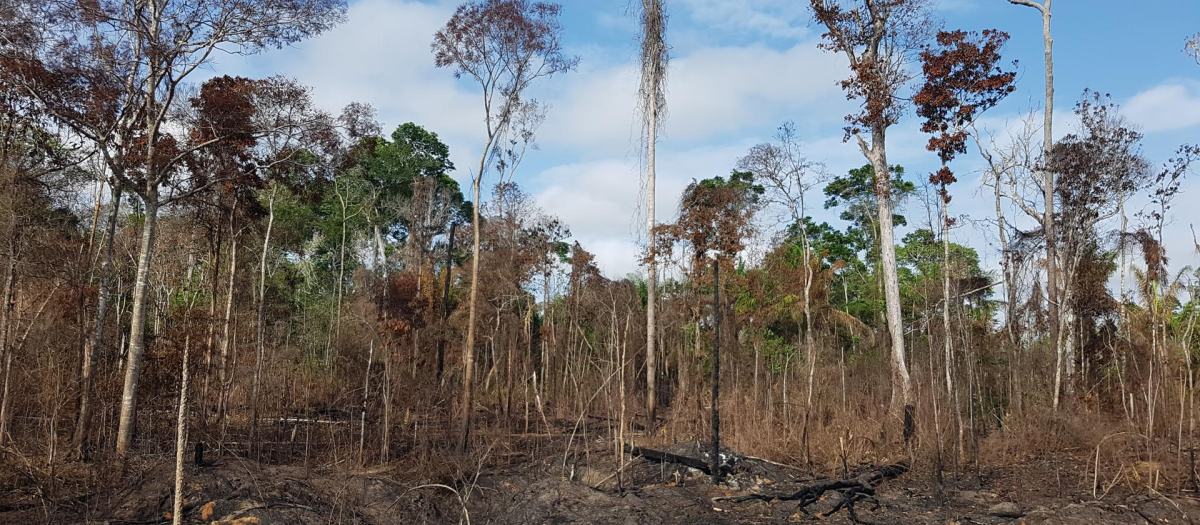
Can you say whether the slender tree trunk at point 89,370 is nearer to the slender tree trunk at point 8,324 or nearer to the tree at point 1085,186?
the slender tree trunk at point 8,324

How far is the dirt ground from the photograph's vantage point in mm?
8414

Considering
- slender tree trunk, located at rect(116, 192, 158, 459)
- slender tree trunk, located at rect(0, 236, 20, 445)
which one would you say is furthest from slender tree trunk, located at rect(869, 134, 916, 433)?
slender tree trunk, located at rect(0, 236, 20, 445)

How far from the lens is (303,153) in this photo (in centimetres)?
1528

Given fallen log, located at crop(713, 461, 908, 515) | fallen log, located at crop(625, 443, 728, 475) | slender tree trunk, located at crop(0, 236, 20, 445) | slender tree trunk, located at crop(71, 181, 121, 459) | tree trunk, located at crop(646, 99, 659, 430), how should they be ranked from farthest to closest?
tree trunk, located at crop(646, 99, 659, 430)
slender tree trunk, located at crop(71, 181, 121, 459)
fallen log, located at crop(625, 443, 728, 475)
slender tree trunk, located at crop(0, 236, 20, 445)
fallen log, located at crop(713, 461, 908, 515)

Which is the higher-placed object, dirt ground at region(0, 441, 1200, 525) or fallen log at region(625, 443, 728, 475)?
fallen log at region(625, 443, 728, 475)

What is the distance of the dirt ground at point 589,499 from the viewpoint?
8414 millimetres

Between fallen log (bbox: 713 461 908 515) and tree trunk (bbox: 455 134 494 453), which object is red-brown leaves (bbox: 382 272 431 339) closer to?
tree trunk (bbox: 455 134 494 453)

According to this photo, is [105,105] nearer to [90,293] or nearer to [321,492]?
[90,293]

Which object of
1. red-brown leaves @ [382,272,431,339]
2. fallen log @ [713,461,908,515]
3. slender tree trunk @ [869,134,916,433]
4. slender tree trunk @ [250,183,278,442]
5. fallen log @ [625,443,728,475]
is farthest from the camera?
red-brown leaves @ [382,272,431,339]

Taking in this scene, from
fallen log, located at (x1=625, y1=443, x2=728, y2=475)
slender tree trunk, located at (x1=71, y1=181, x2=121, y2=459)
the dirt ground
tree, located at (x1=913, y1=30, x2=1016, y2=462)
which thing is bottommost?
the dirt ground

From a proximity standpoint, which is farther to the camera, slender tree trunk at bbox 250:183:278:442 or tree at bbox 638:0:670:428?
tree at bbox 638:0:670:428

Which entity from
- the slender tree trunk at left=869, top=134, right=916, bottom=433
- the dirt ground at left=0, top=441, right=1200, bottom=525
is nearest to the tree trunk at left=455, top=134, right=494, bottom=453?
the dirt ground at left=0, top=441, right=1200, bottom=525

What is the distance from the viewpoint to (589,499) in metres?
9.38

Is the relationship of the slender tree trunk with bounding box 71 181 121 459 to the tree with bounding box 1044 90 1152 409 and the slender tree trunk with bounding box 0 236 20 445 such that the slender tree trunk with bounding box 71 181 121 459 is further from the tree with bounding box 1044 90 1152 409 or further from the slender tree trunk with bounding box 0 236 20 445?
the tree with bounding box 1044 90 1152 409
